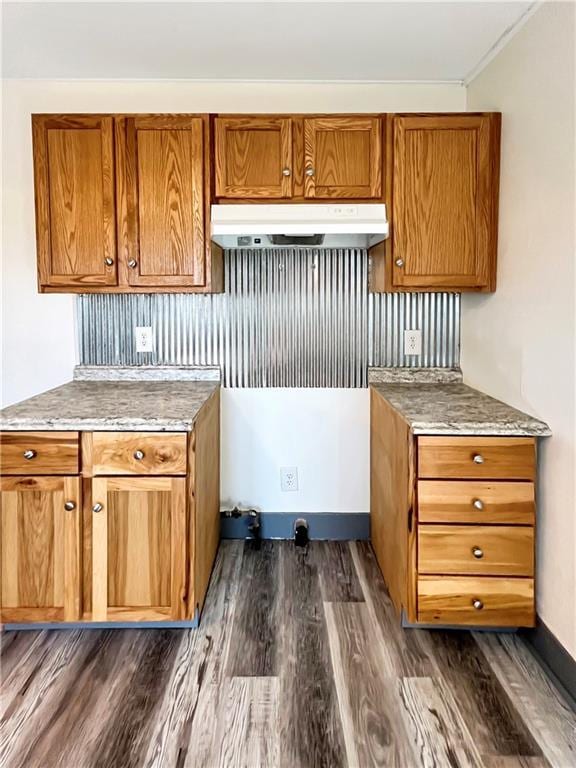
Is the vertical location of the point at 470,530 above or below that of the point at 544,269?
below

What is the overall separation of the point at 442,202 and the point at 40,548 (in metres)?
Result: 2.10

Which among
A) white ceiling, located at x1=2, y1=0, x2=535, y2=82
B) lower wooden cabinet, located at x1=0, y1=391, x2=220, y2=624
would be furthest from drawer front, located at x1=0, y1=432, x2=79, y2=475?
white ceiling, located at x1=2, y1=0, x2=535, y2=82

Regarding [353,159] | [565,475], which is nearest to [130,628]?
[565,475]

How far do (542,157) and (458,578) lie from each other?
1503mm

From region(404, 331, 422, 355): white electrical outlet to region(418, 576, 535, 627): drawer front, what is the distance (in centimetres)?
124

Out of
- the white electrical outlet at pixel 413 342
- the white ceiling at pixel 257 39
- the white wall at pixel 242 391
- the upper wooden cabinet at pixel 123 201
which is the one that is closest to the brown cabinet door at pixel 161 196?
the upper wooden cabinet at pixel 123 201

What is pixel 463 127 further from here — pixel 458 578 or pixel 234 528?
pixel 234 528

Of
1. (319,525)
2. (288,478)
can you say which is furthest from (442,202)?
(319,525)

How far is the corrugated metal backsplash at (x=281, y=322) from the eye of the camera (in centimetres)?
294

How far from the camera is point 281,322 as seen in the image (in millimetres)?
2973

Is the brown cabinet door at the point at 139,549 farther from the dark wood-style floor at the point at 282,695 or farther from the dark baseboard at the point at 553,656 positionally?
the dark baseboard at the point at 553,656

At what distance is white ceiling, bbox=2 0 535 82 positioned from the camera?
2098 mm

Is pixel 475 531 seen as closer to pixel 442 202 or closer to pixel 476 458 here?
pixel 476 458

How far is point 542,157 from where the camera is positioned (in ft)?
6.64
